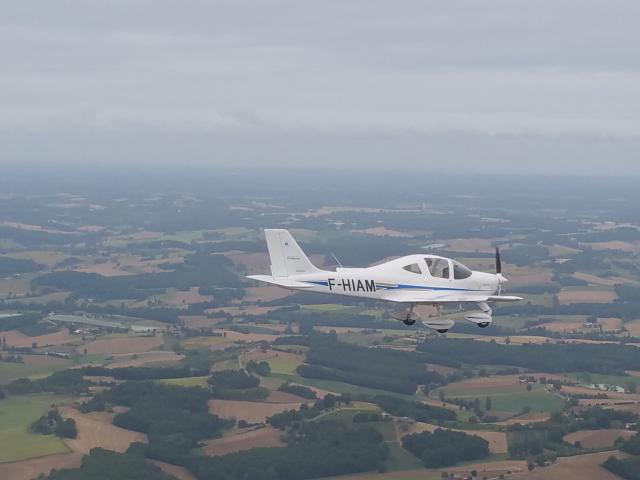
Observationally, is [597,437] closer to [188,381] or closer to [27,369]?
[188,381]

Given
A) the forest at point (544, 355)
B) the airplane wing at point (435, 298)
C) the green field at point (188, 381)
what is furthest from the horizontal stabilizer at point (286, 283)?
the forest at point (544, 355)

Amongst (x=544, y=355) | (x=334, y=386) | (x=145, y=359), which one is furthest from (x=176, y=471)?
(x=544, y=355)

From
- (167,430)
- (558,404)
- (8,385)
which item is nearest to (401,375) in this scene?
(558,404)

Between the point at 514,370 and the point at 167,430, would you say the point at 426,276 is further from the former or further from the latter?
the point at 514,370

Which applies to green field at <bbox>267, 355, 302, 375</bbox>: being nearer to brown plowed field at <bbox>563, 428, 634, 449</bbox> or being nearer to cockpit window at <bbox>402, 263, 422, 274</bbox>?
brown plowed field at <bbox>563, 428, 634, 449</bbox>

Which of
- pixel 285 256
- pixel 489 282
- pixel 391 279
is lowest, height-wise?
pixel 489 282

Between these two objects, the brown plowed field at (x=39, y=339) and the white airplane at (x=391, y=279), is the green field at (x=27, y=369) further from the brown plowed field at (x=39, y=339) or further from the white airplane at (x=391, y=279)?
the white airplane at (x=391, y=279)

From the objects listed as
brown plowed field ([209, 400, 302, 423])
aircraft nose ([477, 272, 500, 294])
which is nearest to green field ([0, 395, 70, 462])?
brown plowed field ([209, 400, 302, 423])
